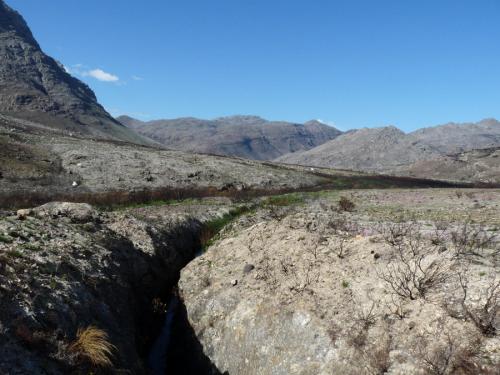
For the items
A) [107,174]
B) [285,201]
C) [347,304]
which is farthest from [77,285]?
[107,174]

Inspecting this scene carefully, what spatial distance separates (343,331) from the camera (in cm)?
1269

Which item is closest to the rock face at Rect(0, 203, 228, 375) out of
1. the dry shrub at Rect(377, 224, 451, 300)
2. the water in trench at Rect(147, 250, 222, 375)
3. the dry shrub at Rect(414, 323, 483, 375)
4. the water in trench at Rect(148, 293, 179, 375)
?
the water in trench at Rect(148, 293, 179, 375)

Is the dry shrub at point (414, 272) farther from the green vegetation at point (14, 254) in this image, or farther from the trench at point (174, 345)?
the green vegetation at point (14, 254)

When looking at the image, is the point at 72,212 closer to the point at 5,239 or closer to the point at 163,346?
the point at 5,239

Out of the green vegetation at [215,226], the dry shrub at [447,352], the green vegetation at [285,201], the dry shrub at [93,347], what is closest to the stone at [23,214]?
the dry shrub at [93,347]

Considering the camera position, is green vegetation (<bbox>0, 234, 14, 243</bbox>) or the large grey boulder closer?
green vegetation (<bbox>0, 234, 14, 243</bbox>)

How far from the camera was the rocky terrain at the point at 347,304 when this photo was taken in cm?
1109

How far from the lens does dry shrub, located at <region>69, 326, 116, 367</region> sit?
1064 cm

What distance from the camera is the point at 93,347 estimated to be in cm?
1088

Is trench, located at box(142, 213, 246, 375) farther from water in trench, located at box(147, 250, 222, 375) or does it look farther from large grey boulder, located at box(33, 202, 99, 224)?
large grey boulder, located at box(33, 202, 99, 224)

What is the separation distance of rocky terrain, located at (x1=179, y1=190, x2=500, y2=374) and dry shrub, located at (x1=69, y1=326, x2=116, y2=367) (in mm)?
4639

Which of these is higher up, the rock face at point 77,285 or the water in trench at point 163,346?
the rock face at point 77,285

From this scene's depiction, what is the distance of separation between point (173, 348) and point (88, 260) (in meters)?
Answer: 4.82

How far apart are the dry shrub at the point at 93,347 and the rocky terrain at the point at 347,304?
15.2ft
